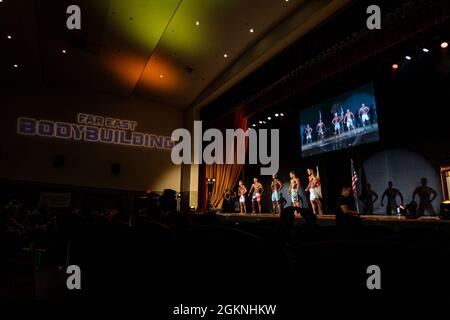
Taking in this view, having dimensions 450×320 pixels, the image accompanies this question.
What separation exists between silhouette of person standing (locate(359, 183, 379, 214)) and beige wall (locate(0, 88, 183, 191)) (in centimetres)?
934

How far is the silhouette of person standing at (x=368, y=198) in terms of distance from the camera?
7712mm

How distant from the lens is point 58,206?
12141 mm

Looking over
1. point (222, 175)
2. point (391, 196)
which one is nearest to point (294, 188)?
point (391, 196)

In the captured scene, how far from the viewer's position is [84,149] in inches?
508

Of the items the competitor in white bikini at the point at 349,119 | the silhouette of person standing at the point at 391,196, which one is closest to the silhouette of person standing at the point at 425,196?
the silhouette of person standing at the point at 391,196

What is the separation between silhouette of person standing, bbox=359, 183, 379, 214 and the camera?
7.71 m

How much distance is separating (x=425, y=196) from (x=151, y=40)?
8.90 m

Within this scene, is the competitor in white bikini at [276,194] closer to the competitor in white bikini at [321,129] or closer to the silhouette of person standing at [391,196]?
the competitor in white bikini at [321,129]

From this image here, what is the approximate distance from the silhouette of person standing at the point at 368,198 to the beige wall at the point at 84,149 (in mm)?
9337

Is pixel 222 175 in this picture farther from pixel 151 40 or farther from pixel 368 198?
pixel 368 198

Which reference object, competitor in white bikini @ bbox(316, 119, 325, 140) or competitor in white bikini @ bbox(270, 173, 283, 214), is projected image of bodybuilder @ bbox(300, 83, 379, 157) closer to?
competitor in white bikini @ bbox(316, 119, 325, 140)

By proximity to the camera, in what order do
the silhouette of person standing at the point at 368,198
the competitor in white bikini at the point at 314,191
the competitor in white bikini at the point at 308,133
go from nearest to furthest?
the silhouette of person standing at the point at 368,198
the competitor in white bikini at the point at 314,191
the competitor in white bikini at the point at 308,133

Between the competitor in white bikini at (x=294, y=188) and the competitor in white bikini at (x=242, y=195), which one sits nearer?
the competitor in white bikini at (x=294, y=188)
